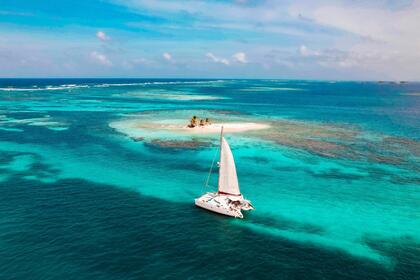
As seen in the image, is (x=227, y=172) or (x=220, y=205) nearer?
(x=220, y=205)

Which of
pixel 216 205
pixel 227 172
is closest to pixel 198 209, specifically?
pixel 216 205

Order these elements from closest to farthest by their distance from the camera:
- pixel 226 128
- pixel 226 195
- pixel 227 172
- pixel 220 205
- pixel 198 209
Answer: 1. pixel 220 205
2. pixel 198 209
3. pixel 227 172
4. pixel 226 195
5. pixel 226 128

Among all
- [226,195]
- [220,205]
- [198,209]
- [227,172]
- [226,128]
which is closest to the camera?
[220,205]

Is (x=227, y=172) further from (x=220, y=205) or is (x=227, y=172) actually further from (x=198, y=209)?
(x=198, y=209)

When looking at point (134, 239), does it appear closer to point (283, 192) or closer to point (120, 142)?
point (283, 192)

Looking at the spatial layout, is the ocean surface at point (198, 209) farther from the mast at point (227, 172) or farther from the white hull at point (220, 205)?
the mast at point (227, 172)

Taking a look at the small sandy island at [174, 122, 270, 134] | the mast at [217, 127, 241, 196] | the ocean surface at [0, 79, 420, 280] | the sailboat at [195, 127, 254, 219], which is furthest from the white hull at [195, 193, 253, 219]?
the small sandy island at [174, 122, 270, 134]

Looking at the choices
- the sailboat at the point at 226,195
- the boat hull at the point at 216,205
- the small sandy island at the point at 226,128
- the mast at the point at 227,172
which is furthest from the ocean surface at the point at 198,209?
the small sandy island at the point at 226,128

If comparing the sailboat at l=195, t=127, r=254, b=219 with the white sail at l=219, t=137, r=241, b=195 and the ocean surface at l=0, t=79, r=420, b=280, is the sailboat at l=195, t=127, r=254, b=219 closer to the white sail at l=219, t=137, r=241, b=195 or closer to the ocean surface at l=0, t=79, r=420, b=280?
the white sail at l=219, t=137, r=241, b=195
